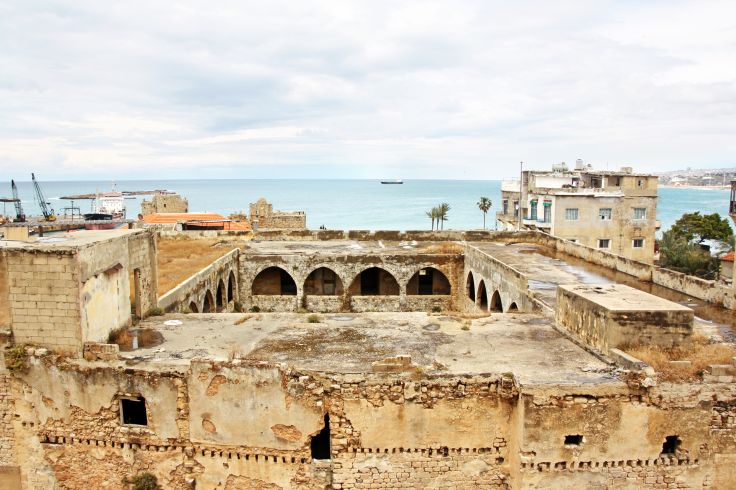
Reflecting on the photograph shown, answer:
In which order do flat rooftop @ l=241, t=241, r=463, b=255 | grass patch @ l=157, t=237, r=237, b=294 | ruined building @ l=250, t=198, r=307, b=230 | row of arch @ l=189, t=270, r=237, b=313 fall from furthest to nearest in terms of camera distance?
ruined building @ l=250, t=198, r=307, b=230 < flat rooftop @ l=241, t=241, r=463, b=255 < grass patch @ l=157, t=237, r=237, b=294 < row of arch @ l=189, t=270, r=237, b=313

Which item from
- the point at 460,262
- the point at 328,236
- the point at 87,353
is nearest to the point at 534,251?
the point at 460,262

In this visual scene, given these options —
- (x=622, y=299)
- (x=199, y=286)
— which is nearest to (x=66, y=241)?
(x=199, y=286)

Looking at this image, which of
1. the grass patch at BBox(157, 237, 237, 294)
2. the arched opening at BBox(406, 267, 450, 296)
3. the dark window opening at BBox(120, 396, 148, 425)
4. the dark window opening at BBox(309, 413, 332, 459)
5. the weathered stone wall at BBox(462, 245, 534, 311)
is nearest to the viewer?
the dark window opening at BBox(309, 413, 332, 459)

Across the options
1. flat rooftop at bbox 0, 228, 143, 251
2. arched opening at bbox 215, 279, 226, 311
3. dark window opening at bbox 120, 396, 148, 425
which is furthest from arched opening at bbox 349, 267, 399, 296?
dark window opening at bbox 120, 396, 148, 425

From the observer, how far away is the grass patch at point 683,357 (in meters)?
10.3

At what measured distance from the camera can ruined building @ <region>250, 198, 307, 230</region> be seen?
46156 millimetres

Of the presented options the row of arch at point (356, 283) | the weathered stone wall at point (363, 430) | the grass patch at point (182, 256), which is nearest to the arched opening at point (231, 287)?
the grass patch at point (182, 256)

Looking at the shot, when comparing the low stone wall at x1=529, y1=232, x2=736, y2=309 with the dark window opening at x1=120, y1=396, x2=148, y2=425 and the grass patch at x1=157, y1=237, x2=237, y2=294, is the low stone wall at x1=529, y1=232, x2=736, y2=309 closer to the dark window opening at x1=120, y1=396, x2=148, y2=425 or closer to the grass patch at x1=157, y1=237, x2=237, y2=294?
the dark window opening at x1=120, y1=396, x2=148, y2=425

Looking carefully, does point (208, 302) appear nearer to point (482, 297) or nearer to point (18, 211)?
point (482, 297)

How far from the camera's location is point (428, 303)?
29.2 meters

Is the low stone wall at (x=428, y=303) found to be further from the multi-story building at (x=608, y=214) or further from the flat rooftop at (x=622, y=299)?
the flat rooftop at (x=622, y=299)

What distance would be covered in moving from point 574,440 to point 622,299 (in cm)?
354

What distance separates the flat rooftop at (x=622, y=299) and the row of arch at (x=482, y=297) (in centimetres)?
617

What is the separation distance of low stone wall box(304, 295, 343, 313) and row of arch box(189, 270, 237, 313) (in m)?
3.70
